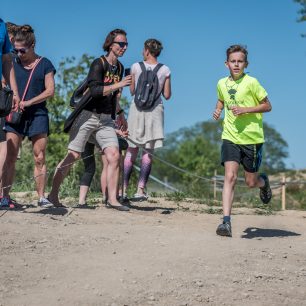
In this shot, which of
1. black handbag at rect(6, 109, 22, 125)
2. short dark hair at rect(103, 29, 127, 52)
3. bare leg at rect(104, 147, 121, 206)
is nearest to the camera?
black handbag at rect(6, 109, 22, 125)

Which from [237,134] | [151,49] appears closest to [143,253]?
[237,134]

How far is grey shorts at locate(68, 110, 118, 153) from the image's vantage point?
842 cm

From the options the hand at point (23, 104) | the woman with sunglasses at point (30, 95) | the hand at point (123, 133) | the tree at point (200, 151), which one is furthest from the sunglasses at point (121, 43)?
the tree at point (200, 151)

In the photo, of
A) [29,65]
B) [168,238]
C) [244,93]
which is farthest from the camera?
[29,65]

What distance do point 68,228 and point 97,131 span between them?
1710mm

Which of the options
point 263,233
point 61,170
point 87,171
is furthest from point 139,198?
point 263,233

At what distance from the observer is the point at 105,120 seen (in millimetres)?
8477

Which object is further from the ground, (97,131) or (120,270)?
(97,131)

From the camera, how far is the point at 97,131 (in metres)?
8.51

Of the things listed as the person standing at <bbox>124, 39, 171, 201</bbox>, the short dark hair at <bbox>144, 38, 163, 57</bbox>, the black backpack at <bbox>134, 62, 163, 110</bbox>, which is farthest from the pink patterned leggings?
the short dark hair at <bbox>144, 38, 163, 57</bbox>

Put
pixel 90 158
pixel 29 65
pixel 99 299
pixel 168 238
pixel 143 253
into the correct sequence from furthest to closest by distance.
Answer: pixel 90 158 → pixel 29 65 → pixel 168 238 → pixel 143 253 → pixel 99 299

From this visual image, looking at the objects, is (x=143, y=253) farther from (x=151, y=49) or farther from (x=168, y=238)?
(x=151, y=49)

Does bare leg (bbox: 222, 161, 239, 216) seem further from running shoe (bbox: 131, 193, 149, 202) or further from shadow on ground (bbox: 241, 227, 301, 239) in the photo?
running shoe (bbox: 131, 193, 149, 202)

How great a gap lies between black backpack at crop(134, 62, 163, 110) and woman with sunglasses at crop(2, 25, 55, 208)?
5.62 ft
